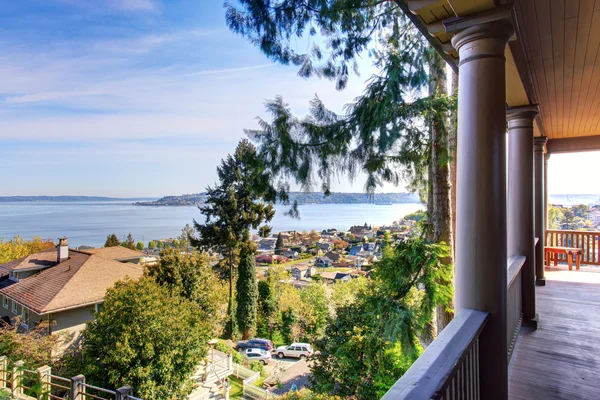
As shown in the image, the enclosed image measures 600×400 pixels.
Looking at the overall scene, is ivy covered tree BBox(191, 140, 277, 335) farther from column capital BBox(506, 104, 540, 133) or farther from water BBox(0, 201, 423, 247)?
column capital BBox(506, 104, 540, 133)

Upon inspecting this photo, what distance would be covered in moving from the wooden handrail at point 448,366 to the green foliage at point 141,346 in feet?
31.2

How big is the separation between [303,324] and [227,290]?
451 cm

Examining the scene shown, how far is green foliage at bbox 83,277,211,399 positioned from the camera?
8.73 m

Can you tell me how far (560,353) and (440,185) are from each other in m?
2.79

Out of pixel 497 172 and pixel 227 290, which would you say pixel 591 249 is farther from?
pixel 227 290

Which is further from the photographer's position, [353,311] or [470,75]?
[353,311]

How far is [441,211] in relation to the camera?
5.11 metres

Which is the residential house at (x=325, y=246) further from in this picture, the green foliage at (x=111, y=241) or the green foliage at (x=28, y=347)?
the green foliage at (x=28, y=347)

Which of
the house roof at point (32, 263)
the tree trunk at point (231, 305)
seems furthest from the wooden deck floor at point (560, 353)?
the house roof at point (32, 263)

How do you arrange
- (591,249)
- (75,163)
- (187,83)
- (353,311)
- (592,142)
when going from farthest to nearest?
(75,163)
(187,83)
(353,311)
(591,249)
(592,142)

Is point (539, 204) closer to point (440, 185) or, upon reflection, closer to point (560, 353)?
point (440, 185)

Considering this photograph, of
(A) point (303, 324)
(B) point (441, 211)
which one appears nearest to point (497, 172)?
(B) point (441, 211)

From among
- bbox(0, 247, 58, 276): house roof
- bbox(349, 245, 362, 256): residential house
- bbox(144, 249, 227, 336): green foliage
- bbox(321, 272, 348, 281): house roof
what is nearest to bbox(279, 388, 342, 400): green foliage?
bbox(144, 249, 227, 336): green foliage

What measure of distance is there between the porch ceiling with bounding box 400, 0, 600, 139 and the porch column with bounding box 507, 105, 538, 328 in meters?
0.27
